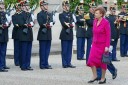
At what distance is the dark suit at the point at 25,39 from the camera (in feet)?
49.9

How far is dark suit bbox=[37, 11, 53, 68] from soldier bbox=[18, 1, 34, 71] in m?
0.36

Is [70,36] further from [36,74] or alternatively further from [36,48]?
[36,48]

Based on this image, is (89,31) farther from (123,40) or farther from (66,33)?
(123,40)

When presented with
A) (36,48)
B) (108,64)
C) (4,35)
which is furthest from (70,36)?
(36,48)

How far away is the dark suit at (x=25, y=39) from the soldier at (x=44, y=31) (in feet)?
1.22

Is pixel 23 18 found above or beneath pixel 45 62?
above

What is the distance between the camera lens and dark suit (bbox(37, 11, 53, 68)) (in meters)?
15.5

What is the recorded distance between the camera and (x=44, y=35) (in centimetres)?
1563

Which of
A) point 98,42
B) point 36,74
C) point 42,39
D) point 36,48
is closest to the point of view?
point 98,42

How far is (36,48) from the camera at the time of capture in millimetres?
21109

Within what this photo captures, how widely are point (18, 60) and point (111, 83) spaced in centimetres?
439

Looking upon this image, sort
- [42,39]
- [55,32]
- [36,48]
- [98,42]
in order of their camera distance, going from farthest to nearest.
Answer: [55,32], [36,48], [42,39], [98,42]

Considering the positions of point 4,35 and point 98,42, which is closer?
point 98,42

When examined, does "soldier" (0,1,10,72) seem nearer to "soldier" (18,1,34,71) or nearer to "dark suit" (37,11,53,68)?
"soldier" (18,1,34,71)
